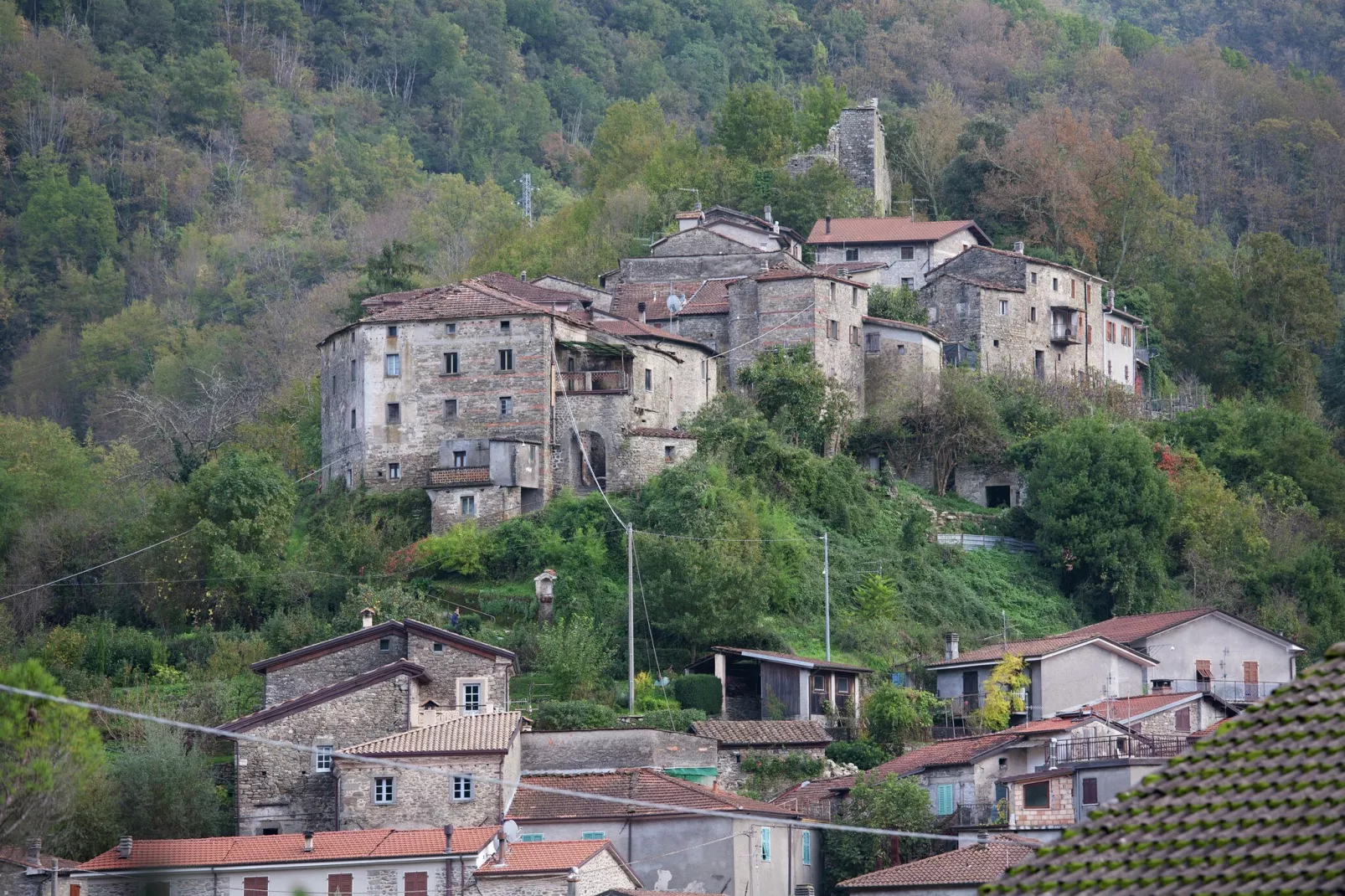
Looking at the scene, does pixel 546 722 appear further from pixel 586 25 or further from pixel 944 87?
pixel 586 25

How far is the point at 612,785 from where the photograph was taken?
42.1 m

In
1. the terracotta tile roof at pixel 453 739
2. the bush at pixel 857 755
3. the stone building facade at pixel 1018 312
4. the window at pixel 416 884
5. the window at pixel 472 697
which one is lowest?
the window at pixel 416 884

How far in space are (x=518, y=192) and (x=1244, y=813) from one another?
124022 millimetres

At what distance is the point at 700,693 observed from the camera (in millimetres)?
50062

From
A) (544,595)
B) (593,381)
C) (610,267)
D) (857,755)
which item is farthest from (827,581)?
(610,267)

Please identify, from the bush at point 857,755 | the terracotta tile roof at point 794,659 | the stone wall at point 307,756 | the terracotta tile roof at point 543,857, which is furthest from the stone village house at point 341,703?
the bush at point 857,755

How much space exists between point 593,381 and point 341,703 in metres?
18.0

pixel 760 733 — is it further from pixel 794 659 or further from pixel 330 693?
pixel 330 693

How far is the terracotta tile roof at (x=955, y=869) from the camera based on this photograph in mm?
34969

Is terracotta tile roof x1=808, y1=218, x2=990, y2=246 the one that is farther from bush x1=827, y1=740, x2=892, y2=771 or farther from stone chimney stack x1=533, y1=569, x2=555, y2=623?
bush x1=827, y1=740, x2=892, y2=771

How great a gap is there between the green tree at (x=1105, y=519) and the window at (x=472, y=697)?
21.9 meters

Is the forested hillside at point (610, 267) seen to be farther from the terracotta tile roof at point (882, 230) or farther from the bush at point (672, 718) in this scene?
the terracotta tile roof at point (882, 230)

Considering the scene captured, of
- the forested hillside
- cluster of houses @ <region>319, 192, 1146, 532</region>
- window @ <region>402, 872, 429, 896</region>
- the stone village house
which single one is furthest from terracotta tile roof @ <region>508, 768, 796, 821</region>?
cluster of houses @ <region>319, 192, 1146, 532</region>

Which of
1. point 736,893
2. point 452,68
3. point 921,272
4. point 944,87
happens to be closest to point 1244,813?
point 736,893
